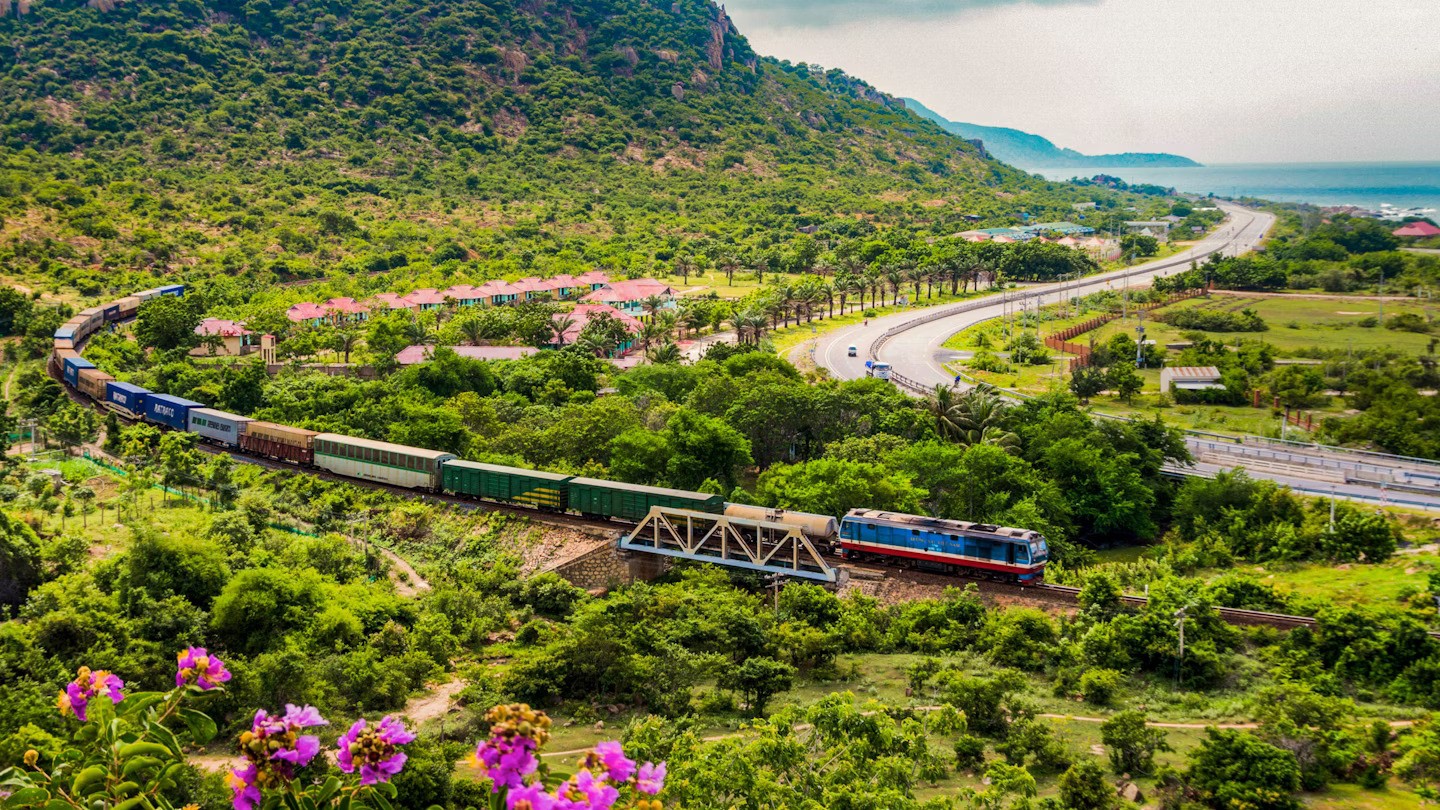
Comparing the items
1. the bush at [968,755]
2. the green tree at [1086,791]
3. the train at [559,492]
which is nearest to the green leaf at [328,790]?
the green tree at [1086,791]

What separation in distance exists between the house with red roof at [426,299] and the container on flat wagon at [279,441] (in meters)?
37.6

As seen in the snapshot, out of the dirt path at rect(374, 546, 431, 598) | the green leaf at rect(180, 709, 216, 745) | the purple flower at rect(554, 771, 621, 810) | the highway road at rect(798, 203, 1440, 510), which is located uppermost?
the purple flower at rect(554, 771, 621, 810)

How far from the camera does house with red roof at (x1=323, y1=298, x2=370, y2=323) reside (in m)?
82.0

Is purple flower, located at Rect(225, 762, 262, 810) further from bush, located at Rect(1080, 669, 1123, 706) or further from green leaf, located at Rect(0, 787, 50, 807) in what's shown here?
bush, located at Rect(1080, 669, 1123, 706)

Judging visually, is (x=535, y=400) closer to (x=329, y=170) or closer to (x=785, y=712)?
(x=785, y=712)

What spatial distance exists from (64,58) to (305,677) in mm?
145991

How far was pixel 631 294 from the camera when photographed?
9600cm

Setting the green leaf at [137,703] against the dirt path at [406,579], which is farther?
the dirt path at [406,579]

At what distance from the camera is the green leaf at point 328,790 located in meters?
6.33

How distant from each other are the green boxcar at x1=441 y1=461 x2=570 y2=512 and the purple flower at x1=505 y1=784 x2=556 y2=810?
3661cm

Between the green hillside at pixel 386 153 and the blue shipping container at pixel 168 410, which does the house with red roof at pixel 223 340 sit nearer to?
the green hillside at pixel 386 153

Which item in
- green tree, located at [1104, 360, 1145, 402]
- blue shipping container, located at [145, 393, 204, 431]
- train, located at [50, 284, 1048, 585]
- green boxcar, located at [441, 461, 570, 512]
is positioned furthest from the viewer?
green tree, located at [1104, 360, 1145, 402]

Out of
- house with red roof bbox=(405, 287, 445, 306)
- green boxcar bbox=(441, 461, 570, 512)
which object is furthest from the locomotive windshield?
house with red roof bbox=(405, 287, 445, 306)

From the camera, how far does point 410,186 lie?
137875 mm
